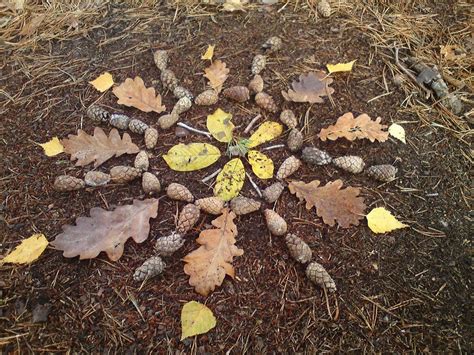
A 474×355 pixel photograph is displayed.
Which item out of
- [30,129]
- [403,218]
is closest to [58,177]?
[30,129]

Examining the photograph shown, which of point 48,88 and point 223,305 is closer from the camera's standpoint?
point 223,305

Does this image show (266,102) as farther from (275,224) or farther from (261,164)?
(275,224)

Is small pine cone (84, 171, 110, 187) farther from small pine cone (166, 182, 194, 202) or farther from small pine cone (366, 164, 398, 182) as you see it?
small pine cone (366, 164, 398, 182)

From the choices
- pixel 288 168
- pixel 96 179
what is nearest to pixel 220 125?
pixel 288 168

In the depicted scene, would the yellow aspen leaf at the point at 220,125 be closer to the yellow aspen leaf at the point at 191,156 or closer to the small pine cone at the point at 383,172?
the yellow aspen leaf at the point at 191,156

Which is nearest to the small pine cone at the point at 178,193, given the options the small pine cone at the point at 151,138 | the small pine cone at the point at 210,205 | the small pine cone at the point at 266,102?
the small pine cone at the point at 210,205

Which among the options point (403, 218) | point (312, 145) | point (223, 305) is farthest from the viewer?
point (312, 145)

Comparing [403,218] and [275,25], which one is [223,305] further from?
[275,25]
